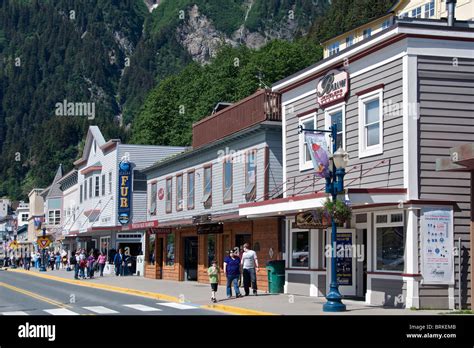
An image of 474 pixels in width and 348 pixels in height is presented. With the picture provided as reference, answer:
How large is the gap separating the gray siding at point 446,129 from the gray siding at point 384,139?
64 centimetres

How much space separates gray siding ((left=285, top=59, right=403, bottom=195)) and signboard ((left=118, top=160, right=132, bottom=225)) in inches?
1039

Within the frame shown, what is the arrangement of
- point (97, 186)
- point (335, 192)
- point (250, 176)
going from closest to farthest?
1. point (335, 192)
2. point (250, 176)
3. point (97, 186)

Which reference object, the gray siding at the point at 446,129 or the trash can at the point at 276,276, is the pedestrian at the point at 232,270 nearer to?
the trash can at the point at 276,276

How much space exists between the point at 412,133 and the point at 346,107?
3539 millimetres

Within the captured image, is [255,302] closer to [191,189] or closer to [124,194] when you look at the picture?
[191,189]

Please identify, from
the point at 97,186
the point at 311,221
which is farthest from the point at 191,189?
the point at 97,186

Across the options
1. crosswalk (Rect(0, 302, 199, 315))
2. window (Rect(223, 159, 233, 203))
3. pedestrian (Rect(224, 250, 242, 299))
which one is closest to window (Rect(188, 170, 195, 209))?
window (Rect(223, 159, 233, 203))

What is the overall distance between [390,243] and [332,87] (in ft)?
18.6

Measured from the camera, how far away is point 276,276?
28.0 metres

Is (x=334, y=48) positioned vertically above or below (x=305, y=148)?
above

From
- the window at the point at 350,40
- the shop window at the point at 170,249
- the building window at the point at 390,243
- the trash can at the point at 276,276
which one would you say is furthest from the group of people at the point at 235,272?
the window at the point at 350,40

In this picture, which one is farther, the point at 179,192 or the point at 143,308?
the point at 179,192

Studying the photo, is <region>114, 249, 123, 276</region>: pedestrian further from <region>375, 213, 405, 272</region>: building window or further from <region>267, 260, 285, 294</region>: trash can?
<region>375, 213, 405, 272</region>: building window

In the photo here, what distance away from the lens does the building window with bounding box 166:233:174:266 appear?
133ft
